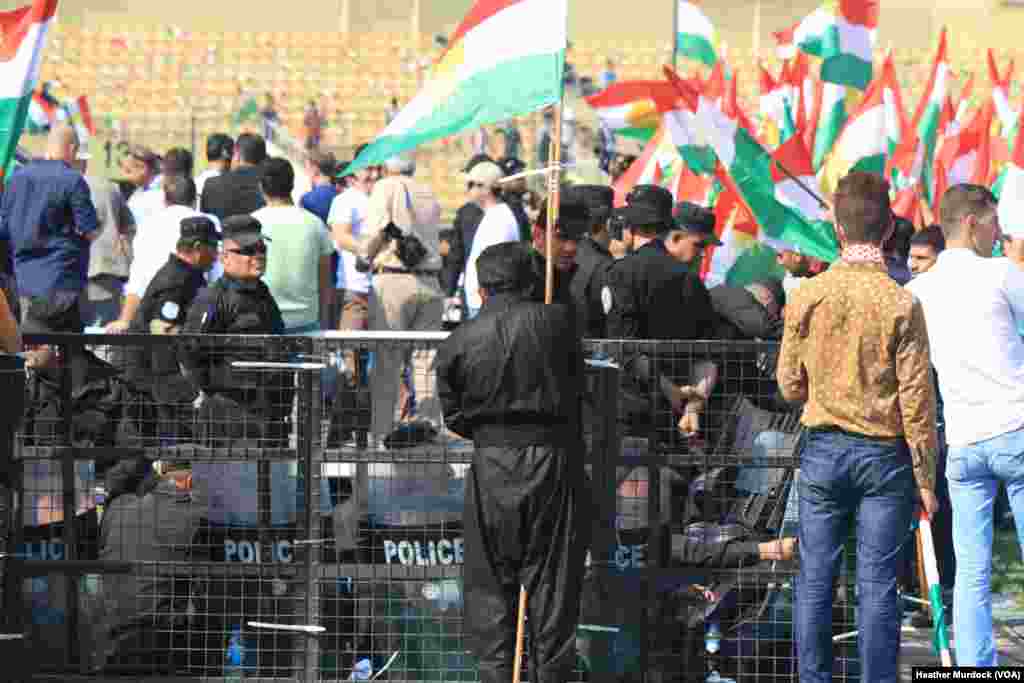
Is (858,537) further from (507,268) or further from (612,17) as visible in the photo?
(612,17)

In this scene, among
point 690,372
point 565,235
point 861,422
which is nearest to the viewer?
point 861,422

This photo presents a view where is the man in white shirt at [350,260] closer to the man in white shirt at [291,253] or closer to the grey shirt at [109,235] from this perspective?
the grey shirt at [109,235]

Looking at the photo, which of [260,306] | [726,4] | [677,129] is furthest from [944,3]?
[260,306]

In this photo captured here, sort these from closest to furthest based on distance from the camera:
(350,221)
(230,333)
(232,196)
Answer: (230,333) → (232,196) → (350,221)

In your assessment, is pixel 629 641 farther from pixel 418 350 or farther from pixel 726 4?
pixel 726 4

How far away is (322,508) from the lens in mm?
7469

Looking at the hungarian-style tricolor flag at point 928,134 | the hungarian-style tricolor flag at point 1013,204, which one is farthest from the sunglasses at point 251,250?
the hungarian-style tricolor flag at point 928,134

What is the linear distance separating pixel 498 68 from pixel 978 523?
98.7 inches

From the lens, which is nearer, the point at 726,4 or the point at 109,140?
the point at 109,140

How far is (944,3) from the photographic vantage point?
3234 cm

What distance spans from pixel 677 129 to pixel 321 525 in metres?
5.56

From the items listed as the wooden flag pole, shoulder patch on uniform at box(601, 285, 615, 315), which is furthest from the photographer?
the wooden flag pole

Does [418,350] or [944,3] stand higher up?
[944,3]

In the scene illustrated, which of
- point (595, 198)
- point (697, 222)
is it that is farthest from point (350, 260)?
point (697, 222)
